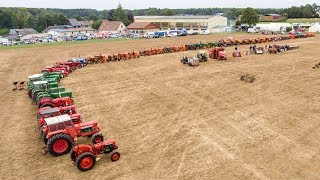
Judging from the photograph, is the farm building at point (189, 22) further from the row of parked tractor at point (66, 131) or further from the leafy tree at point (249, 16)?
the row of parked tractor at point (66, 131)

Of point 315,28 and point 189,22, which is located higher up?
point 189,22

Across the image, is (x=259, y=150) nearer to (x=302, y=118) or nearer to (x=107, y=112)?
(x=302, y=118)

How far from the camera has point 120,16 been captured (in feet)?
355

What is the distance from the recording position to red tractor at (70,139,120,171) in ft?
34.0

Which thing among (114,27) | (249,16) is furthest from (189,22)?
(114,27)

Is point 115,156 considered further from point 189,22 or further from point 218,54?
point 189,22

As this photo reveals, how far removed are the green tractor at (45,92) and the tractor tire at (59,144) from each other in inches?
235

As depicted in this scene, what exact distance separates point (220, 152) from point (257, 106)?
594 cm

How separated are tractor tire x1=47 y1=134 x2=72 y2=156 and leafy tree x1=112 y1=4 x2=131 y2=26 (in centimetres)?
9638

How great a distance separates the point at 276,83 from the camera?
69.1 ft

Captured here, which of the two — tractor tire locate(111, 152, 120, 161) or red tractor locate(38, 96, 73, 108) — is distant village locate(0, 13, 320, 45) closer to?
red tractor locate(38, 96, 73, 108)

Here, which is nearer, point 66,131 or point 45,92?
point 66,131

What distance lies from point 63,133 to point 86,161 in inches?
71.7

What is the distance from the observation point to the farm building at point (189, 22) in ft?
272
